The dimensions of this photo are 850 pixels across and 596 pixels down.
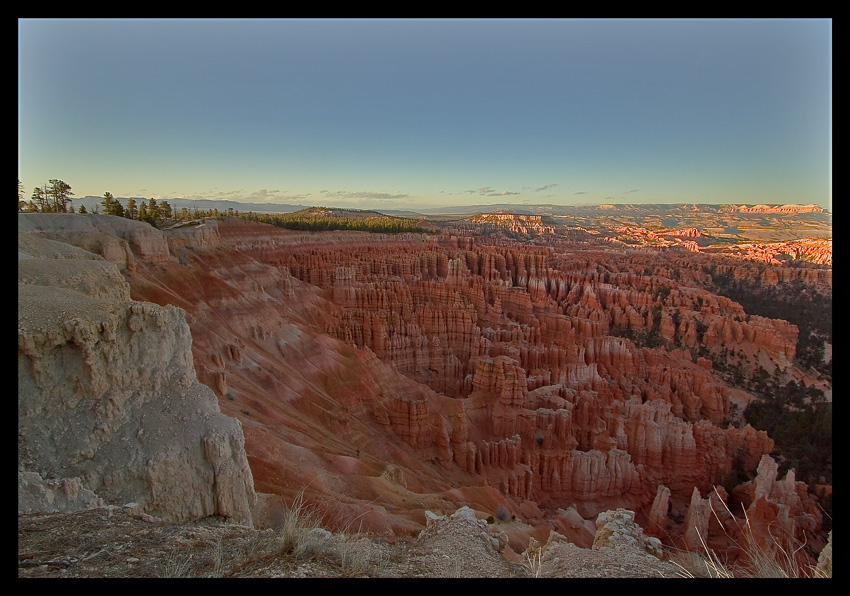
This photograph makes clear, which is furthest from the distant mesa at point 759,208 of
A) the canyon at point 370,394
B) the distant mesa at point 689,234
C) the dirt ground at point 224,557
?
the dirt ground at point 224,557

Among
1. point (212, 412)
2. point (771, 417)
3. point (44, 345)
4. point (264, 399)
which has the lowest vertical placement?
point (771, 417)

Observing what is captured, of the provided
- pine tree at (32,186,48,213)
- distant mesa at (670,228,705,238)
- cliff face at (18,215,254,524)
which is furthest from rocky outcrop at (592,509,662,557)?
distant mesa at (670,228,705,238)

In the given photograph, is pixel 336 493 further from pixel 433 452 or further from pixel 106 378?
Result: pixel 433 452

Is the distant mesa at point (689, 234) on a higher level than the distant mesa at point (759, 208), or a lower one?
lower

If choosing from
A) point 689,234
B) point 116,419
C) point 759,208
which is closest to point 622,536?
point 116,419

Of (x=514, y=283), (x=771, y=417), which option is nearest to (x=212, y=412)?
(x=771, y=417)

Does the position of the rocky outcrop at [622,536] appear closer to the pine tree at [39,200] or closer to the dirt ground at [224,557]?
the dirt ground at [224,557]
